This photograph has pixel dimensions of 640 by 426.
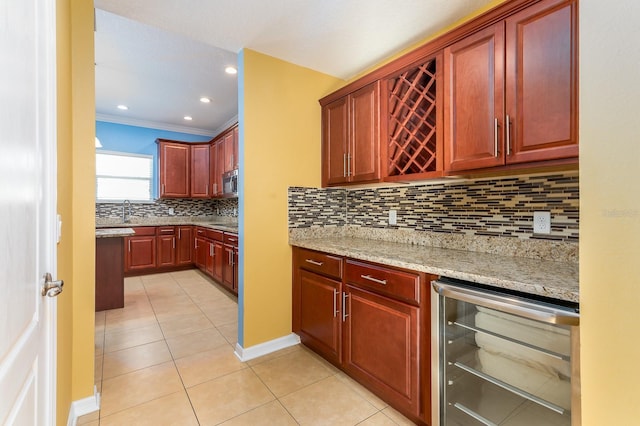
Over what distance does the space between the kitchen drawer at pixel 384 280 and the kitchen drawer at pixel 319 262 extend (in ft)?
0.34

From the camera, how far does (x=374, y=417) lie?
1.67 m

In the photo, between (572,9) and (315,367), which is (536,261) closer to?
(572,9)

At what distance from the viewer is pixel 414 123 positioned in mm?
2008

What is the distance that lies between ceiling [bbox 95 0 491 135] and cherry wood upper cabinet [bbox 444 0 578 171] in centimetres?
51

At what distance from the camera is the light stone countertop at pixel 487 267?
3.71ft

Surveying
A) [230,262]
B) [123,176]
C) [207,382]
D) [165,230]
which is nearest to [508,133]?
[207,382]

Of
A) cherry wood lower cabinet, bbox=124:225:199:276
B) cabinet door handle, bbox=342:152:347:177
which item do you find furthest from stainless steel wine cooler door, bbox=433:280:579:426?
cherry wood lower cabinet, bbox=124:225:199:276

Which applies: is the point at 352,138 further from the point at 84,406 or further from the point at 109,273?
the point at 109,273

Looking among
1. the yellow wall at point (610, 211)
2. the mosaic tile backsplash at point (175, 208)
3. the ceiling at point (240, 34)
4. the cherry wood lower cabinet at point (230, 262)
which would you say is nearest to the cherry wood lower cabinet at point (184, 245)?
the mosaic tile backsplash at point (175, 208)

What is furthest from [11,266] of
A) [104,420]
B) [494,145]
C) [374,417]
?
[494,145]

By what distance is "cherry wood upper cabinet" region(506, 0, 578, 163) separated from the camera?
128 centimetres

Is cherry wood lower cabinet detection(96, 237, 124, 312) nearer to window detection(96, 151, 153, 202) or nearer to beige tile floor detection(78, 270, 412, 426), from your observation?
beige tile floor detection(78, 270, 412, 426)

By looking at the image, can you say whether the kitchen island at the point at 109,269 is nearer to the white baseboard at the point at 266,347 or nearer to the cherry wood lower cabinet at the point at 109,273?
the cherry wood lower cabinet at the point at 109,273

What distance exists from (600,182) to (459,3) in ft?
5.73
